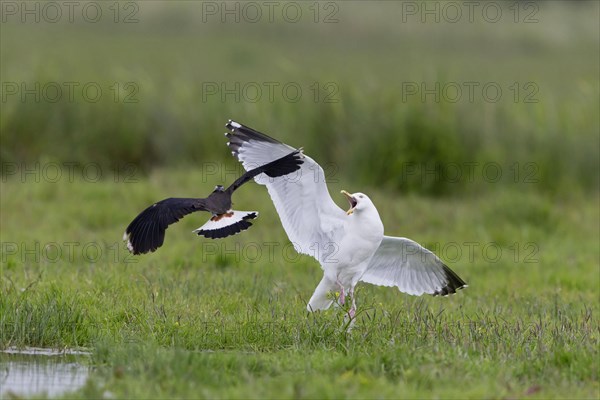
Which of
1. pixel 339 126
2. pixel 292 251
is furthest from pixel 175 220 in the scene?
pixel 339 126

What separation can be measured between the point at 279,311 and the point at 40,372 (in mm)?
2255

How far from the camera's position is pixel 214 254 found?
11.5 metres

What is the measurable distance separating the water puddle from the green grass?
15 cm

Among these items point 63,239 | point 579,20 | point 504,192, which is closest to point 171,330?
point 63,239

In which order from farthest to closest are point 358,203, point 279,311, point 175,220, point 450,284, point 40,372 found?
point 450,284
point 279,311
point 358,203
point 175,220
point 40,372

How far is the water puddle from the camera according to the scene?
20.7 ft

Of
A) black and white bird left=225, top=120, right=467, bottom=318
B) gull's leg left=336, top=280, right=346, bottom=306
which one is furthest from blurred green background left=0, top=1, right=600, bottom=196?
gull's leg left=336, top=280, right=346, bottom=306

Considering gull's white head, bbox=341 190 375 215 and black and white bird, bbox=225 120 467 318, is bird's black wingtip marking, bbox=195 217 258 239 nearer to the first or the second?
black and white bird, bbox=225 120 467 318

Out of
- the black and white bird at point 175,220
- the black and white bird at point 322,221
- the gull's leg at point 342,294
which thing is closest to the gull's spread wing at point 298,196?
the black and white bird at point 322,221

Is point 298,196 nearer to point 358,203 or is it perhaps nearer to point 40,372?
point 358,203

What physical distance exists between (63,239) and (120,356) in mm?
5738

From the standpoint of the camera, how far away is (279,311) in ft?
27.7

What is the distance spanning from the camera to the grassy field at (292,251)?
661 centimetres

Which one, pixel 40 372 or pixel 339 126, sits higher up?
pixel 339 126
